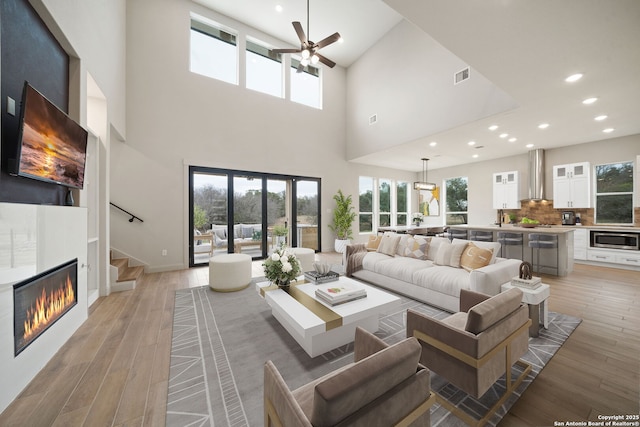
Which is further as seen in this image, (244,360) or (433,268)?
(433,268)

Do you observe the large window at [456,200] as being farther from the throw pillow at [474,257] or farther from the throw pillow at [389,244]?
the throw pillow at [474,257]

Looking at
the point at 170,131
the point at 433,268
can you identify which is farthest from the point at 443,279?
the point at 170,131

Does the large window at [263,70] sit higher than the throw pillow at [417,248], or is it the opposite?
the large window at [263,70]

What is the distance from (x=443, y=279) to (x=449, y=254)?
595 mm

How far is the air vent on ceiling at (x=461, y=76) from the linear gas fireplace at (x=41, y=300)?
6.60 metres

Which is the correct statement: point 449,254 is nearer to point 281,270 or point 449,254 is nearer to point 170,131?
point 281,270

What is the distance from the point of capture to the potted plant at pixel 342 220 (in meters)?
7.53

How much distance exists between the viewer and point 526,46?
2.61 m

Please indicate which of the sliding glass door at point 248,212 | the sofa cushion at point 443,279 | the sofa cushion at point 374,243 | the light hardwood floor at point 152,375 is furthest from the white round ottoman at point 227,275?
the sofa cushion at point 443,279

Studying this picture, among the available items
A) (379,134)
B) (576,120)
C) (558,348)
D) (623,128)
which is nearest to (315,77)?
(379,134)

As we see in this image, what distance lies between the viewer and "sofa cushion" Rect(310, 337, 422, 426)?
2.69ft

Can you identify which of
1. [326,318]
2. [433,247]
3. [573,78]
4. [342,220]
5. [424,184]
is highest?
[573,78]

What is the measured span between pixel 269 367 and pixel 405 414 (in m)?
0.63

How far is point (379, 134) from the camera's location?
22.1 ft
